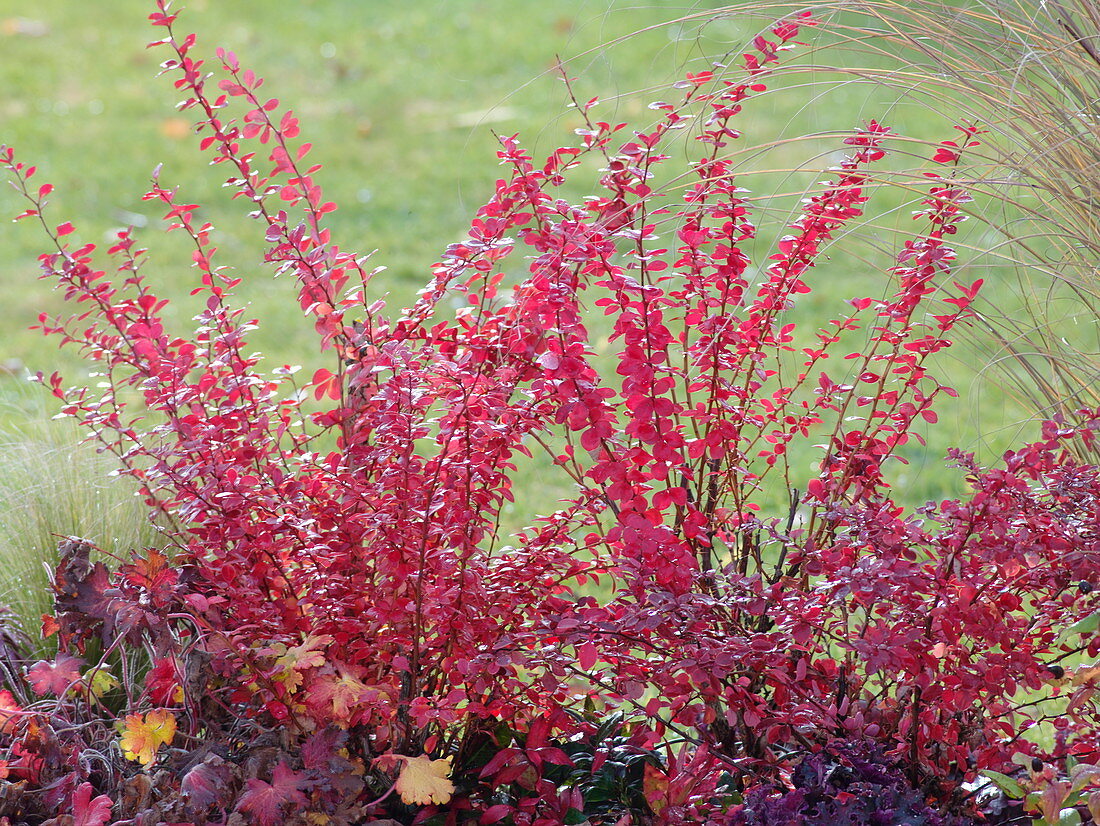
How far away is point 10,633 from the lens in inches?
97.8

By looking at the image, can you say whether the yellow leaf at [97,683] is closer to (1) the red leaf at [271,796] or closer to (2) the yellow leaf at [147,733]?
(2) the yellow leaf at [147,733]

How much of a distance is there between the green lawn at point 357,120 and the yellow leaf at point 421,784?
7.58 ft

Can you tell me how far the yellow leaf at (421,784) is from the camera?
1737 millimetres

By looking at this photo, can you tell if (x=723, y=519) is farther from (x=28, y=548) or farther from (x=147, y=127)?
(x=147, y=127)

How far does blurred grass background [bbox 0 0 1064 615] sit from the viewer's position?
202 inches

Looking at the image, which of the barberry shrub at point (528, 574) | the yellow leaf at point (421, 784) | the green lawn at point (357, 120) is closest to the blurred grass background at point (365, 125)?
the green lawn at point (357, 120)

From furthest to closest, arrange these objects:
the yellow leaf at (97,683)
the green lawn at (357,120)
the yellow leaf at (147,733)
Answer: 1. the green lawn at (357,120)
2. the yellow leaf at (97,683)
3. the yellow leaf at (147,733)

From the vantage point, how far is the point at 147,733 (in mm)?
1848

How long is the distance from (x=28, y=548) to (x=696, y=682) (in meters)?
1.69

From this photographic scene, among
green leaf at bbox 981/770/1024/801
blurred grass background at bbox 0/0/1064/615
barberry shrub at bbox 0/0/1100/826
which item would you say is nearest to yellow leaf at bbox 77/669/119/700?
barberry shrub at bbox 0/0/1100/826

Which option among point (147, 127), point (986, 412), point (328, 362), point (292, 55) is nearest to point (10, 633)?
point (328, 362)

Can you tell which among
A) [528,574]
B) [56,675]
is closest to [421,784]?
[528,574]

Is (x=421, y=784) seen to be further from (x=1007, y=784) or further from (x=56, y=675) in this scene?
(x=1007, y=784)

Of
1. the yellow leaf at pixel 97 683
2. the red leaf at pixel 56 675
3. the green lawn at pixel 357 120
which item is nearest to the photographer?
the red leaf at pixel 56 675
